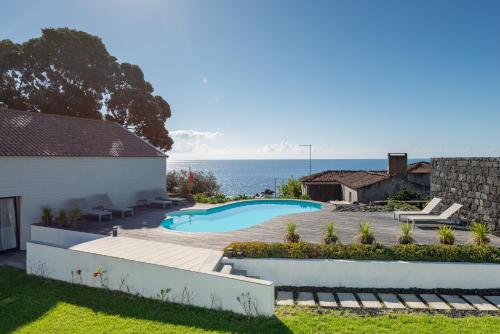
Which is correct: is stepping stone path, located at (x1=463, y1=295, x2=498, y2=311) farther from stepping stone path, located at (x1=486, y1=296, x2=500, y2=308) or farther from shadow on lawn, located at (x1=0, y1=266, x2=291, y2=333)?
shadow on lawn, located at (x1=0, y1=266, x2=291, y2=333)

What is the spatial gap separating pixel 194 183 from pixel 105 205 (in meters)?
9.17

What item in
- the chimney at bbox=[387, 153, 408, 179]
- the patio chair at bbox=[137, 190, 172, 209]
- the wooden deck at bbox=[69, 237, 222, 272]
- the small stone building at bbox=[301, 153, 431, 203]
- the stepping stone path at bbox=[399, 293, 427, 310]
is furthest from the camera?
the chimney at bbox=[387, 153, 408, 179]

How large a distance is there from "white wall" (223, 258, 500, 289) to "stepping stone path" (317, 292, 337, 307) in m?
0.49

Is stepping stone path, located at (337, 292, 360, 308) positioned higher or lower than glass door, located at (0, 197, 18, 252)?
lower

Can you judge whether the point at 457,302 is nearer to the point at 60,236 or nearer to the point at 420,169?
the point at 60,236

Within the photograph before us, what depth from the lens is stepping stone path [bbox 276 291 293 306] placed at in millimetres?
7850

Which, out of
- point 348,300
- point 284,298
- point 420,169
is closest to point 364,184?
point 420,169

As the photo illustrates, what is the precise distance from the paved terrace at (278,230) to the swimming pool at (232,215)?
1.21 meters

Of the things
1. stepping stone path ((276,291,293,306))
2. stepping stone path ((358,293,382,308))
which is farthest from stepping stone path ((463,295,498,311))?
stepping stone path ((276,291,293,306))

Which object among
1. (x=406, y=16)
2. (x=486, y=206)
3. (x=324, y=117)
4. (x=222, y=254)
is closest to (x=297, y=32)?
(x=406, y=16)

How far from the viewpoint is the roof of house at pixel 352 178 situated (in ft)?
80.5

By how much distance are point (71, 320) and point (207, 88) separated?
64.8 feet

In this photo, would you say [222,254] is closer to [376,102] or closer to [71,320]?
[71,320]

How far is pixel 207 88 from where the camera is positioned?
79.9 ft
